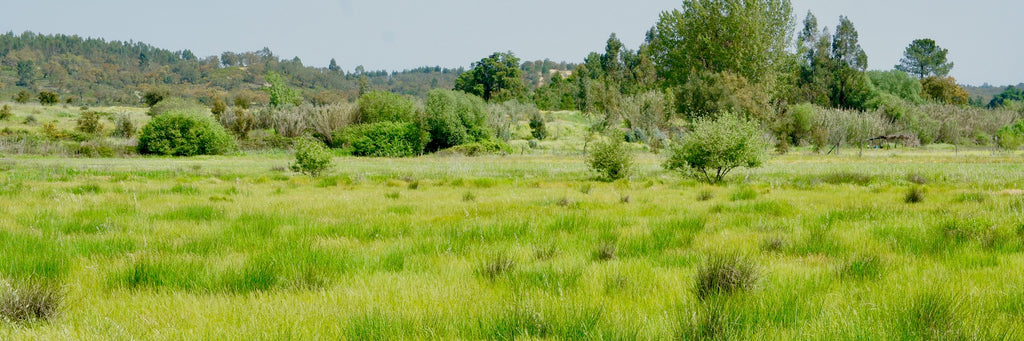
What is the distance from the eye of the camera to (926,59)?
108562mm

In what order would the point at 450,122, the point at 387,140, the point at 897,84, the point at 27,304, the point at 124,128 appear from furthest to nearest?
the point at 897,84
the point at 124,128
the point at 450,122
the point at 387,140
the point at 27,304

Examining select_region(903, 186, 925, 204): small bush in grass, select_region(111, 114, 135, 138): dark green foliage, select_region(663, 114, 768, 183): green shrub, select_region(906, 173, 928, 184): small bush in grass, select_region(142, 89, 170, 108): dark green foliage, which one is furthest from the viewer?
select_region(142, 89, 170, 108): dark green foliage

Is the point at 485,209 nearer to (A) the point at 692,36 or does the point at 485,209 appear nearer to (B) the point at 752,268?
(B) the point at 752,268

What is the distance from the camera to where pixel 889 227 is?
5.68 meters

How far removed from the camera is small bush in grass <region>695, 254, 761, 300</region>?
324 cm

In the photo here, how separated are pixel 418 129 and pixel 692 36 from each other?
98.2ft

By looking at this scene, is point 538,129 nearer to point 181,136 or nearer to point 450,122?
point 450,122

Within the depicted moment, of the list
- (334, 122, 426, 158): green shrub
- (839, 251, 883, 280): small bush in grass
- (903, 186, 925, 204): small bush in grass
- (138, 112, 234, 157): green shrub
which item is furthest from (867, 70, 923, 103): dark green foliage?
(839, 251, 883, 280): small bush in grass

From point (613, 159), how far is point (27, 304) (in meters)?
17.0

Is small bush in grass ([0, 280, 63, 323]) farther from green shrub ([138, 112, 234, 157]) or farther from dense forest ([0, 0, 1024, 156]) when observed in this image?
green shrub ([138, 112, 234, 157])

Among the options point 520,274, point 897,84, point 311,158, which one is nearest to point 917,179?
point 520,274

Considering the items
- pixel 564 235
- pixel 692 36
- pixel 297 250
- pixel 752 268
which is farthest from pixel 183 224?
pixel 692 36

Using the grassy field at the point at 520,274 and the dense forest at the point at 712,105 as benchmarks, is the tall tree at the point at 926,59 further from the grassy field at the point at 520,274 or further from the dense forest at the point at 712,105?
the grassy field at the point at 520,274

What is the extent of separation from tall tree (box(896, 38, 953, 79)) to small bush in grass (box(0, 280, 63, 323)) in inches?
5285
